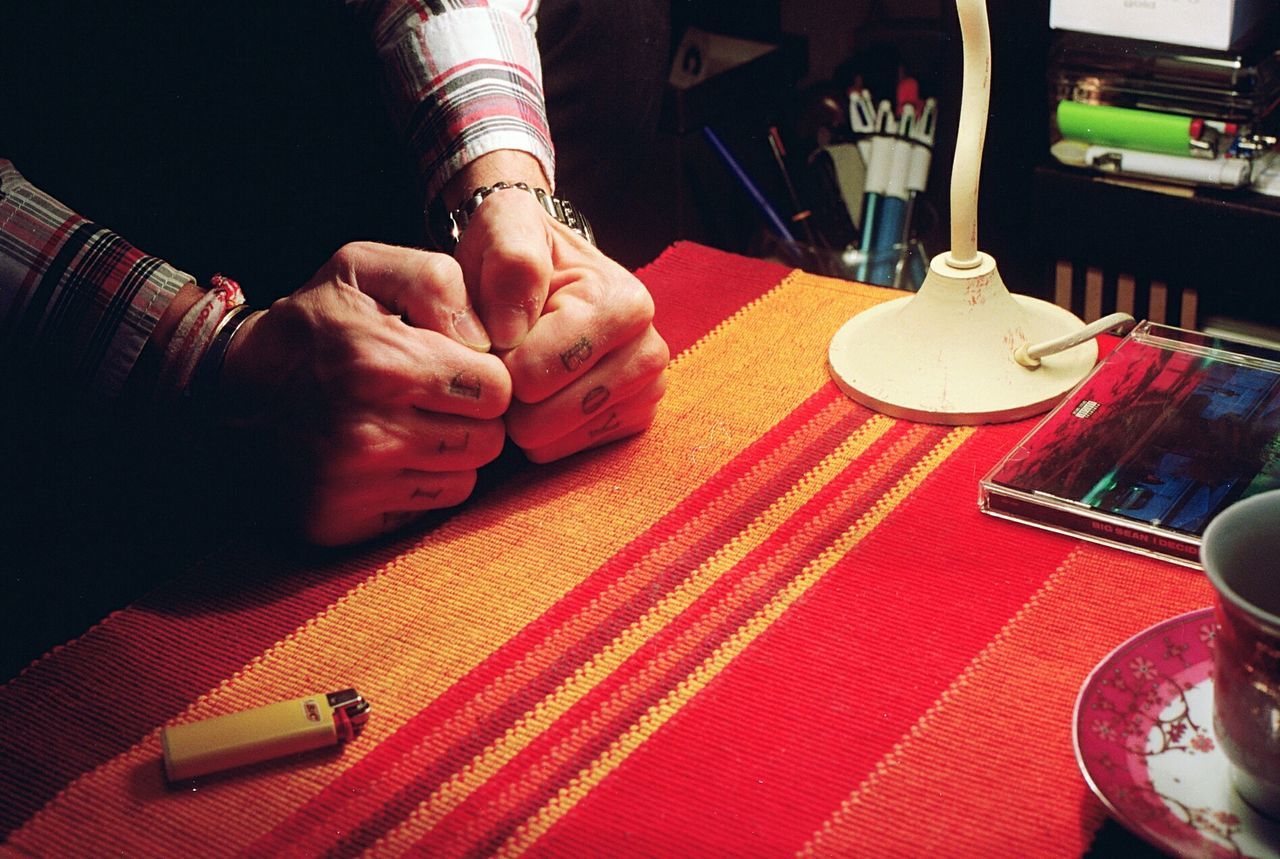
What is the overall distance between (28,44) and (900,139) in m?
0.84

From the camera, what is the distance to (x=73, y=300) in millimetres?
728

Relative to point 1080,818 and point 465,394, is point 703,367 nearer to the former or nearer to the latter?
point 465,394

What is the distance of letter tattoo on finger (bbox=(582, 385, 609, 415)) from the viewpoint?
2.43 feet

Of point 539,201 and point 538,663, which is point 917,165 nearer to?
point 539,201

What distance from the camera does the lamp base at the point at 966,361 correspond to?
759 millimetres

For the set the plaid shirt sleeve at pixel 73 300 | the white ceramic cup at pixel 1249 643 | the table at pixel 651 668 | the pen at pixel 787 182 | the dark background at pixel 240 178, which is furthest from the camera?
the pen at pixel 787 182

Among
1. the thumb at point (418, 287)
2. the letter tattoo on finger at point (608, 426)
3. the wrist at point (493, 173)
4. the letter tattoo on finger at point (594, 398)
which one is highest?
the wrist at point (493, 173)

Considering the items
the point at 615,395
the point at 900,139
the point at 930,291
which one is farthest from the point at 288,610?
the point at 900,139

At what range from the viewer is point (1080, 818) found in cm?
49

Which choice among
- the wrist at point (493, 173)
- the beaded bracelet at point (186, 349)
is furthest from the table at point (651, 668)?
the wrist at point (493, 173)

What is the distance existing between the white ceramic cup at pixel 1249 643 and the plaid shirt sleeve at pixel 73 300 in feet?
1.94

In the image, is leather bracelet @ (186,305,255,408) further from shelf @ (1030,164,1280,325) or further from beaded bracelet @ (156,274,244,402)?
shelf @ (1030,164,1280,325)

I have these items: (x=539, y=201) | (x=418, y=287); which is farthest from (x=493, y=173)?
(x=418, y=287)

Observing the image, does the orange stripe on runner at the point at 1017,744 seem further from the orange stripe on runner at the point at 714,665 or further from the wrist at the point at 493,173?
the wrist at the point at 493,173
